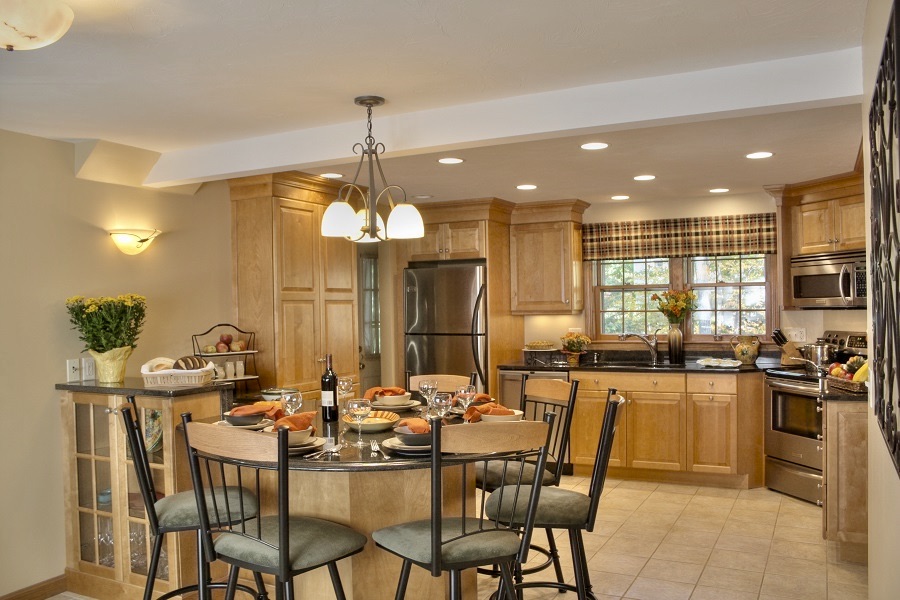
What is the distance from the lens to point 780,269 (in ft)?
19.5

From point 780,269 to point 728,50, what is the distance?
3571 mm

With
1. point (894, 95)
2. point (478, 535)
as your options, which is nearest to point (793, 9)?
point (894, 95)

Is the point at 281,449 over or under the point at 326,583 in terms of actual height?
over

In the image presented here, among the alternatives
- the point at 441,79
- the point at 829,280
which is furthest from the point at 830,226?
the point at 441,79

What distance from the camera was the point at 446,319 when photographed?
21.1ft

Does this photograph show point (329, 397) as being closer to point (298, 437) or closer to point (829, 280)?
point (298, 437)

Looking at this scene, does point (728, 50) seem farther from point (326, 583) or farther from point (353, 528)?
point (326, 583)

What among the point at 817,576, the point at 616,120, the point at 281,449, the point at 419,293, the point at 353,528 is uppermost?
the point at 616,120

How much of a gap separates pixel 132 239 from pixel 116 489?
1.41 metres

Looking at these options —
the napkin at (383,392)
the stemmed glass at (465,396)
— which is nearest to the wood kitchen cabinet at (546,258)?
the napkin at (383,392)

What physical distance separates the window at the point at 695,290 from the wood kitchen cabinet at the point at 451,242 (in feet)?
3.89

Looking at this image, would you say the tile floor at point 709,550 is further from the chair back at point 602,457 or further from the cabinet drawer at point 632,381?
the chair back at point 602,457

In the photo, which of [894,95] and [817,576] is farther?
[817,576]

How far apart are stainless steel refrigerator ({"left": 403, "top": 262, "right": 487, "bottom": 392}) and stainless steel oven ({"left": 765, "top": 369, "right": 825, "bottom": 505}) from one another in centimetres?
225
